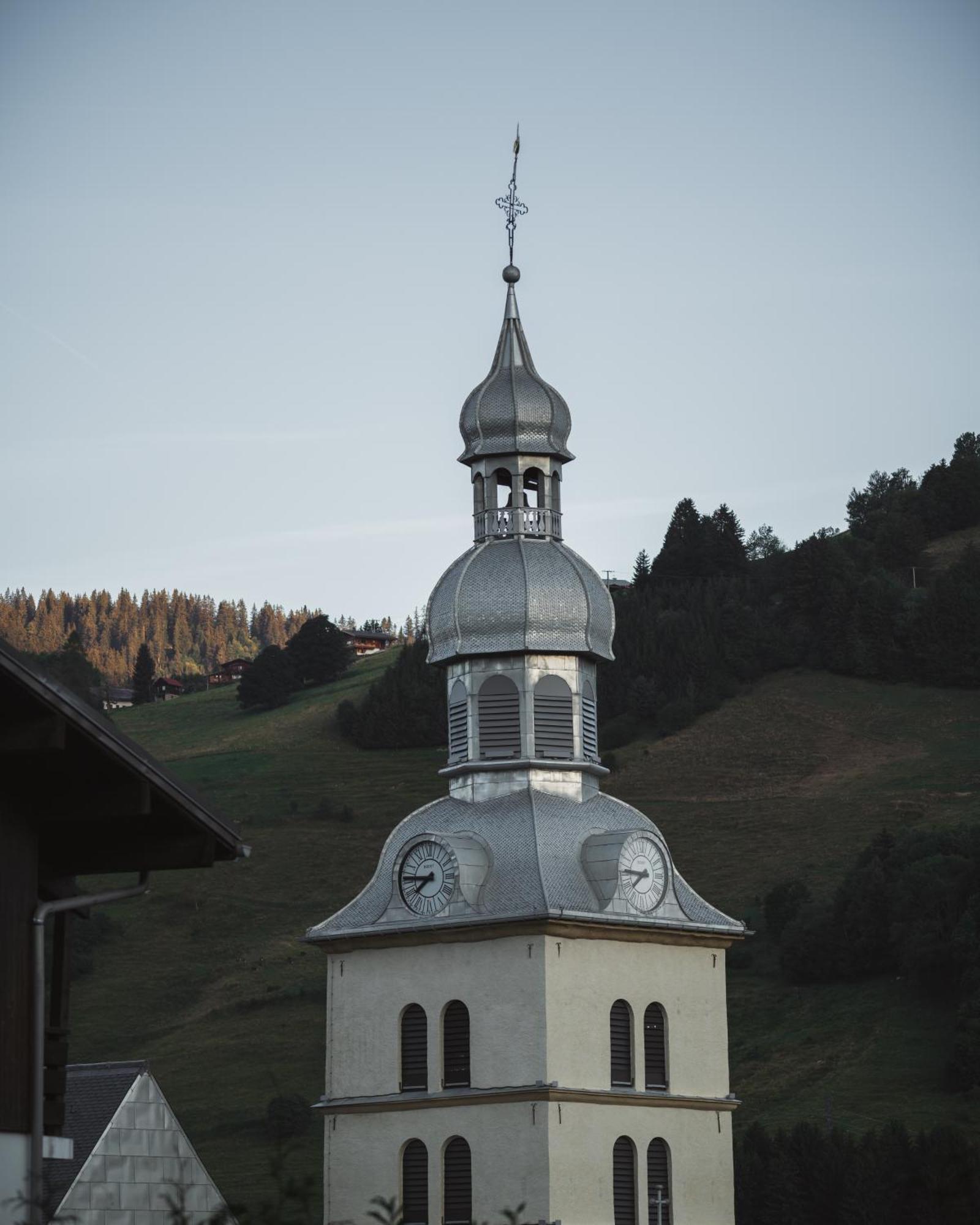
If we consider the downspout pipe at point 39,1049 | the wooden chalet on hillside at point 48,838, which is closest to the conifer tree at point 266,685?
the wooden chalet on hillside at point 48,838

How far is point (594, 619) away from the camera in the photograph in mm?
55219

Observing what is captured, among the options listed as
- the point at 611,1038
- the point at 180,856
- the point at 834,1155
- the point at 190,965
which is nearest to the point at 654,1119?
the point at 611,1038

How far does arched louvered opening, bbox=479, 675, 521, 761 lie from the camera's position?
54125 mm

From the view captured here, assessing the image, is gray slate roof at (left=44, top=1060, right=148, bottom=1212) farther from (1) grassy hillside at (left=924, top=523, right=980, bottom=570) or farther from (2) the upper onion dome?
(1) grassy hillside at (left=924, top=523, right=980, bottom=570)

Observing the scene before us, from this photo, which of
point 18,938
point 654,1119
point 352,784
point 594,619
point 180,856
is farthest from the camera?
point 352,784

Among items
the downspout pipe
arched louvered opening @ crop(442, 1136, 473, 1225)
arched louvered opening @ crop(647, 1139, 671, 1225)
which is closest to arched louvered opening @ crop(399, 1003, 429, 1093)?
arched louvered opening @ crop(442, 1136, 473, 1225)

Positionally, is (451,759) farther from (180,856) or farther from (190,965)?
(190,965)

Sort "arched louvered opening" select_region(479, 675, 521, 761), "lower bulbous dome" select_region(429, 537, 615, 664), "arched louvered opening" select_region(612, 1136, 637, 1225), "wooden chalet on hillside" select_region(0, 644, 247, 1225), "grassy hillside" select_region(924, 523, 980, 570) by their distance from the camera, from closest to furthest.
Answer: "wooden chalet on hillside" select_region(0, 644, 247, 1225) → "arched louvered opening" select_region(612, 1136, 637, 1225) → "arched louvered opening" select_region(479, 675, 521, 761) → "lower bulbous dome" select_region(429, 537, 615, 664) → "grassy hillside" select_region(924, 523, 980, 570)

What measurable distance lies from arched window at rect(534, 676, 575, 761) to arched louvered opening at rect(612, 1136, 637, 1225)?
27.3 ft

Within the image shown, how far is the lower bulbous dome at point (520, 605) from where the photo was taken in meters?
54.5

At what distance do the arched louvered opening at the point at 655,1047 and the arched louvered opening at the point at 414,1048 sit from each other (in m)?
4.57

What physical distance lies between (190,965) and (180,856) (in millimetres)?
102916

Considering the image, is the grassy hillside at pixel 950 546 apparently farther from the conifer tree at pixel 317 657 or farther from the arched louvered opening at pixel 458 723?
the arched louvered opening at pixel 458 723

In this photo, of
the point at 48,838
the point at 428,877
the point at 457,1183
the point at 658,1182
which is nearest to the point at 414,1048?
the point at 457,1183
